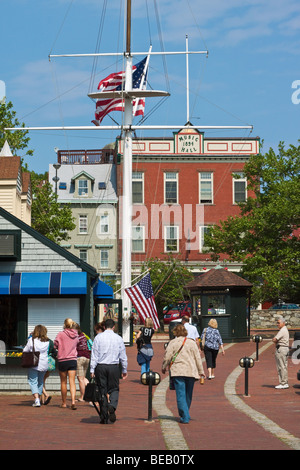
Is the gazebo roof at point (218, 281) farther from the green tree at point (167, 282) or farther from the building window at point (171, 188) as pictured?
the building window at point (171, 188)

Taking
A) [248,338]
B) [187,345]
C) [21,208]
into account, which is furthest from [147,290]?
[187,345]

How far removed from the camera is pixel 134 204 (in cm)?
6456

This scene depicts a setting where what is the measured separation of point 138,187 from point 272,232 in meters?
25.1

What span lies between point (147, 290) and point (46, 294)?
490 inches

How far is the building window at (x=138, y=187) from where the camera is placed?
2547 inches

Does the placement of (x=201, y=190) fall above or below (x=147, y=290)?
above

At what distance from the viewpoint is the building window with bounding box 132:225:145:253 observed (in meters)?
64.5

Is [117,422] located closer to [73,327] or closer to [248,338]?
[73,327]

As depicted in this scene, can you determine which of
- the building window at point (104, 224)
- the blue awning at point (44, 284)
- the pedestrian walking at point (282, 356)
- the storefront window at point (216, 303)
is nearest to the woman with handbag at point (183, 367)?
the blue awning at point (44, 284)

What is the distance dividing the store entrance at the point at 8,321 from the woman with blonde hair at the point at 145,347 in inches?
119

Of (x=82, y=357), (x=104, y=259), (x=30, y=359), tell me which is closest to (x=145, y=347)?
(x=82, y=357)

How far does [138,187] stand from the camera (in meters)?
64.8

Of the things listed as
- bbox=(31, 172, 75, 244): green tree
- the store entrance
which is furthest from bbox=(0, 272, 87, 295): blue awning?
bbox=(31, 172, 75, 244): green tree

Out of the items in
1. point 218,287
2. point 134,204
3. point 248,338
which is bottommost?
point 248,338
